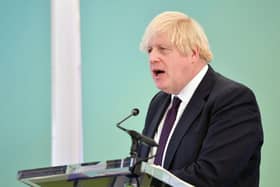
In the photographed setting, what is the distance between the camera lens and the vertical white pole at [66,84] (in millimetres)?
2834

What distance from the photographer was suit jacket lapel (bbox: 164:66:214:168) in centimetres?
187

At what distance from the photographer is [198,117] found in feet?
6.19

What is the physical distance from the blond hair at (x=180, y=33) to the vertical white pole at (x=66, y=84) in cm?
93

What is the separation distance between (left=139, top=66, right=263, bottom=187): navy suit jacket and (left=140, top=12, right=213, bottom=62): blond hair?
15 centimetres

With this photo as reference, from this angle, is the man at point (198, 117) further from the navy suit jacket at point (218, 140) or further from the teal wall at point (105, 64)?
the teal wall at point (105, 64)

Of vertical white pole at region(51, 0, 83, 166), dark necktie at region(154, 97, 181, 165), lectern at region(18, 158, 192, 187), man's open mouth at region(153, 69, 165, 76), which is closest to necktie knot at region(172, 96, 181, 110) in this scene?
dark necktie at region(154, 97, 181, 165)

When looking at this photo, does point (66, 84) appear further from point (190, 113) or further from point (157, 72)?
point (190, 113)

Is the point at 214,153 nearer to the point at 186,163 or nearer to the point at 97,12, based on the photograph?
the point at 186,163

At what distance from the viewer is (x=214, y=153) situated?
176 cm
